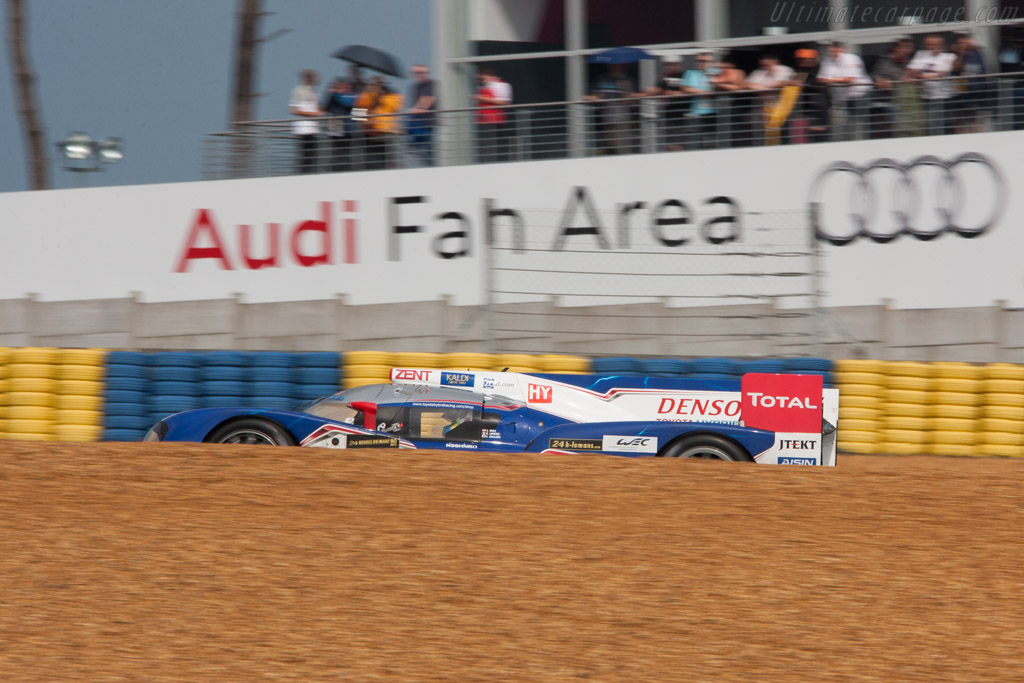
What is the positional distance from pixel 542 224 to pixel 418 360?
2.92m

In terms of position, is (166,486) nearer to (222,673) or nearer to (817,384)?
(222,673)

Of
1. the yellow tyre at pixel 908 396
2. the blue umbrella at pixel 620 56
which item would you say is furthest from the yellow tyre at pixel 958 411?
the blue umbrella at pixel 620 56

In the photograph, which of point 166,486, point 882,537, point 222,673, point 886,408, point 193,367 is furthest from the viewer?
point 193,367

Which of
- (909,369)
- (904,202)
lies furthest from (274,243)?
(909,369)

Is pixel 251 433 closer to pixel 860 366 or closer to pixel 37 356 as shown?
pixel 37 356

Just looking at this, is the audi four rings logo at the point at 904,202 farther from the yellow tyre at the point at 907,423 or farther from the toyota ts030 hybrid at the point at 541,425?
the toyota ts030 hybrid at the point at 541,425

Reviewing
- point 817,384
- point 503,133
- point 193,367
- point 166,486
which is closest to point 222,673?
point 166,486

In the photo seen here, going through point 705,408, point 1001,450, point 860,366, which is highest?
point 860,366

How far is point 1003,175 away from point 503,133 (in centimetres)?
594

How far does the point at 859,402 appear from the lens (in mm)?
12031

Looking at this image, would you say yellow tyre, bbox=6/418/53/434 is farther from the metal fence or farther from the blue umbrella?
the blue umbrella

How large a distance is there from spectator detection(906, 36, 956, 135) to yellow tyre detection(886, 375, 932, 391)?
333 centimetres

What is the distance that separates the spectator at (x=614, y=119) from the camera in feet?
48.0

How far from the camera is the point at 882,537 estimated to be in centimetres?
649
